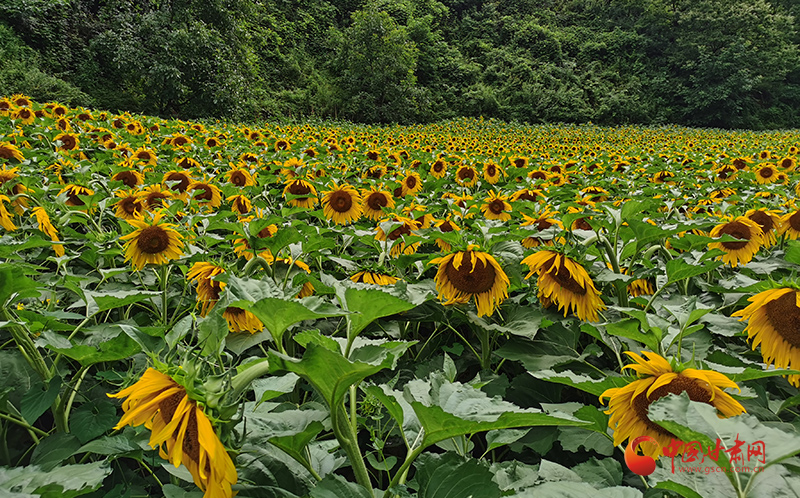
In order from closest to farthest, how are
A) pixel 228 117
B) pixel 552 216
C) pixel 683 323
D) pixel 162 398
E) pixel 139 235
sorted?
pixel 162 398 < pixel 683 323 < pixel 139 235 < pixel 552 216 < pixel 228 117

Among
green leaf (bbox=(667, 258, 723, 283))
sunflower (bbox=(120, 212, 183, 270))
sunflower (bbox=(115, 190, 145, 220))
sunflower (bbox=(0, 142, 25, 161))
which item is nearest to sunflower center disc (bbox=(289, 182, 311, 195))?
sunflower (bbox=(115, 190, 145, 220))

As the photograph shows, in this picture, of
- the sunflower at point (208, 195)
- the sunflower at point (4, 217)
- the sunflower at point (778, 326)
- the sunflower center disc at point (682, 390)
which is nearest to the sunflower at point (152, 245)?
the sunflower at point (4, 217)

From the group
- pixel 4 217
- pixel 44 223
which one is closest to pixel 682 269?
pixel 44 223

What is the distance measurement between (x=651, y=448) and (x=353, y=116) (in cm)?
2120

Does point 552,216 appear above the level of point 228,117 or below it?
above

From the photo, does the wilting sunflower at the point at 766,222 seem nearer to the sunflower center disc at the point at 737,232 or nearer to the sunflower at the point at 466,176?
the sunflower center disc at the point at 737,232

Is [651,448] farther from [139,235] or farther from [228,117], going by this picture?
[228,117]

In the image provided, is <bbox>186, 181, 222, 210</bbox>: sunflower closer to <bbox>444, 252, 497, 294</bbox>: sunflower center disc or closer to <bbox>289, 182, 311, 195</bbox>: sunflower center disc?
<bbox>289, 182, 311, 195</bbox>: sunflower center disc

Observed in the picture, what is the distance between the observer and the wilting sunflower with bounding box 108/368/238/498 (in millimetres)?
467

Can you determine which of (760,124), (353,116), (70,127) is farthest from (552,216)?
(760,124)

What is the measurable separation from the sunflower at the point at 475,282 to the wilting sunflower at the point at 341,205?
125cm

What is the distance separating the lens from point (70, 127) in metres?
4.01

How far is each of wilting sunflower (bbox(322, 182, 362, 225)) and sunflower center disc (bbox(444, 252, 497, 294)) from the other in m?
1.28

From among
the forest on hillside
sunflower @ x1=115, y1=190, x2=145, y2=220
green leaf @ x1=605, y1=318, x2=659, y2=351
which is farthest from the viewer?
the forest on hillside
